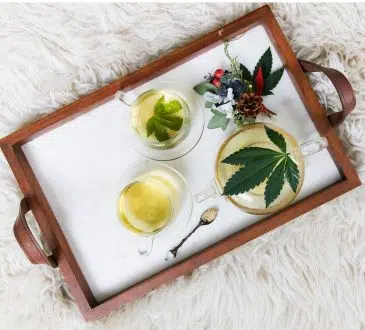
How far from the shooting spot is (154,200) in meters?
0.82

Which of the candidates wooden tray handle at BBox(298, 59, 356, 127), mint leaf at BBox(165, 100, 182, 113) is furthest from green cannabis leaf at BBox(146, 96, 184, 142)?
wooden tray handle at BBox(298, 59, 356, 127)

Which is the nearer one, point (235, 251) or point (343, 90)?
point (343, 90)

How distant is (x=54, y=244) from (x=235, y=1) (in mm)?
467

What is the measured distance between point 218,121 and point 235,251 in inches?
8.2

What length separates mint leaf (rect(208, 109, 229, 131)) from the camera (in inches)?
32.0

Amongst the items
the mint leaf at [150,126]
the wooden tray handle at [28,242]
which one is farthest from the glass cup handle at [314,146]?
the wooden tray handle at [28,242]

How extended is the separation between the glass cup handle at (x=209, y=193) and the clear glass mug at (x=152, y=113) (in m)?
0.06

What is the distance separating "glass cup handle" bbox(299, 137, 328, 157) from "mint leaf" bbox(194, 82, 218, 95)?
0.16 m

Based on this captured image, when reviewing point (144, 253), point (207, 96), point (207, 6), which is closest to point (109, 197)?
point (144, 253)

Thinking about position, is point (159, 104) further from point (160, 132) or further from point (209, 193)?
point (209, 193)

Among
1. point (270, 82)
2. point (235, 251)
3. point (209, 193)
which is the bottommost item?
point (235, 251)

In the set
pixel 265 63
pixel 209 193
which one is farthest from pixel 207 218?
pixel 265 63

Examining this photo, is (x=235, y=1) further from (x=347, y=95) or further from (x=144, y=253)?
(x=144, y=253)

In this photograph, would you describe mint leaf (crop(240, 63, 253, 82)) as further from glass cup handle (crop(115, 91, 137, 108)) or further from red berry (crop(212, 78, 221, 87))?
glass cup handle (crop(115, 91, 137, 108))
